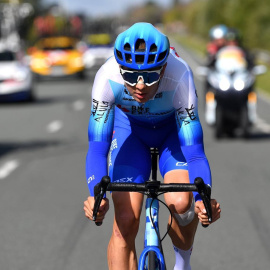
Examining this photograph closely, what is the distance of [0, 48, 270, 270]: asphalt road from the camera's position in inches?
261

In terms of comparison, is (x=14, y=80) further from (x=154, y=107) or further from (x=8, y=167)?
(x=154, y=107)

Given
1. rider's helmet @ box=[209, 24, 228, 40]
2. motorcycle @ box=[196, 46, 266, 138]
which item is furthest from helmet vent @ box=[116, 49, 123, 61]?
rider's helmet @ box=[209, 24, 228, 40]

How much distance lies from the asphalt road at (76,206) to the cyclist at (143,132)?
1.25 metres

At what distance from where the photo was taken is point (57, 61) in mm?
32406

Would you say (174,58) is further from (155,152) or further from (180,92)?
(155,152)

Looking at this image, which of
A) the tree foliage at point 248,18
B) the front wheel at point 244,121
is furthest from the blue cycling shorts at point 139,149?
the tree foliage at point 248,18

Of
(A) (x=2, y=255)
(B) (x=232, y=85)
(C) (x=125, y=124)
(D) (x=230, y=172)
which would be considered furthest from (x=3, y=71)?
(C) (x=125, y=124)

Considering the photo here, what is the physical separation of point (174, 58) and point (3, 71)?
60.5 feet

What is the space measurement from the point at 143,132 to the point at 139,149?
0.41 feet

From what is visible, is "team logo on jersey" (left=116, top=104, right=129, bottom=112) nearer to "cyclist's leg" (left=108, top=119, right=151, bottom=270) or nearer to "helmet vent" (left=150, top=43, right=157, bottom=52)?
"cyclist's leg" (left=108, top=119, right=151, bottom=270)

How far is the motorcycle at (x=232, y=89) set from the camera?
45.9 feet

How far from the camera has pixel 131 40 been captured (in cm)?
435

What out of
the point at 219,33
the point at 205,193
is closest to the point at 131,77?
the point at 205,193

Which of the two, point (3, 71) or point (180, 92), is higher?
point (180, 92)
